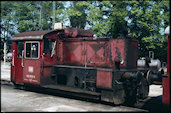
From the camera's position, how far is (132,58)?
8453 mm

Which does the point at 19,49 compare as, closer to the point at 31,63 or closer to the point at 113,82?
the point at 31,63

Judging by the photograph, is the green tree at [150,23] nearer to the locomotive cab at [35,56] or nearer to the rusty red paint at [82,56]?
the rusty red paint at [82,56]

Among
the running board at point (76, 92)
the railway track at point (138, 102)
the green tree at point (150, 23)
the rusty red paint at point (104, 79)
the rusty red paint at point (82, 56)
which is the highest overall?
the green tree at point (150, 23)

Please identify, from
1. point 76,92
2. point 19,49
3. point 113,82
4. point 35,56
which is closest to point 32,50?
point 35,56

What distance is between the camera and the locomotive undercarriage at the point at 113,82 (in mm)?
7634

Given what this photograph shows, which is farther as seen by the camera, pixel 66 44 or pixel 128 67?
pixel 66 44

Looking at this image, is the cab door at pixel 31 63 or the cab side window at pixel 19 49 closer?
the cab door at pixel 31 63

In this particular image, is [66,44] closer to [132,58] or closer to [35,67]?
[35,67]

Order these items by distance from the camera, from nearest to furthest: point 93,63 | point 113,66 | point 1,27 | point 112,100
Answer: point 112,100 → point 113,66 → point 93,63 → point 1,27

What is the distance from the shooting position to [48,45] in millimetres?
9617

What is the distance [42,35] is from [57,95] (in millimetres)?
2732

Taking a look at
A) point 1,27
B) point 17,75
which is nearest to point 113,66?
point 17,75

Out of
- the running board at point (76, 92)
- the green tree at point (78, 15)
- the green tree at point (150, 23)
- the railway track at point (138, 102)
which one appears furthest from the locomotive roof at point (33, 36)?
the green tree at point (78, 15)

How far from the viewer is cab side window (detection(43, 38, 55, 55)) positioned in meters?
9.48
